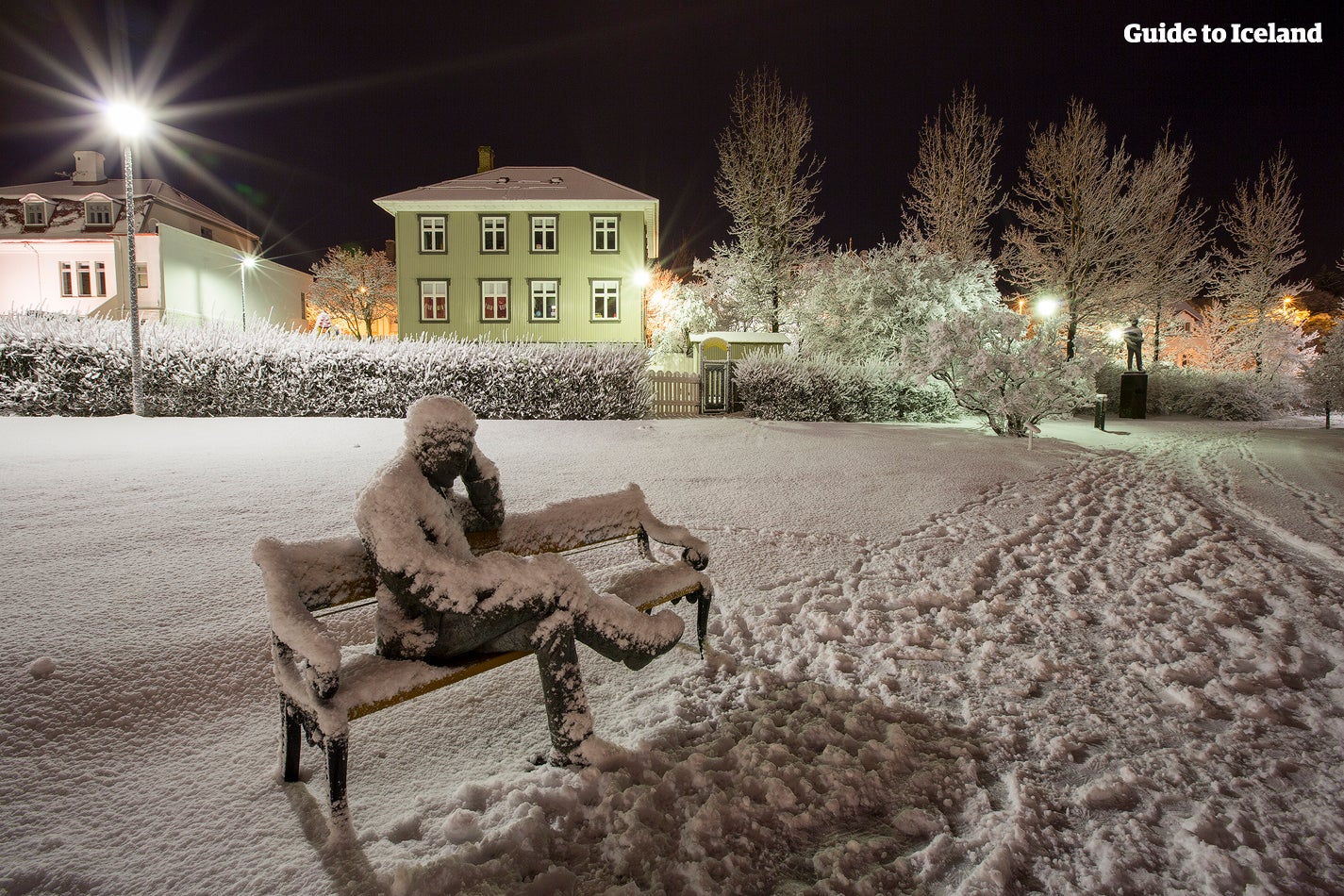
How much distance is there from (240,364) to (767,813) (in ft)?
47.6

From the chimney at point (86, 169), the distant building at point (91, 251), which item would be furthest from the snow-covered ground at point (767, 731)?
the chimney at point (86, 169)

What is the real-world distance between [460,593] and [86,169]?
4882cm

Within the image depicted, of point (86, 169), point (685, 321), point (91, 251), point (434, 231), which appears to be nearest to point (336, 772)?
point (434, 231)

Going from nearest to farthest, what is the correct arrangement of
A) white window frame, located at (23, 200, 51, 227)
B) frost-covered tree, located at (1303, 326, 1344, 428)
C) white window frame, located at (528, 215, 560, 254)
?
frost-covered tree, located at (1303, 326, 1344, 428) → white window frame, located at (528, 215, 560, 254) → white window frame, located at (23, 200, 51, 227)

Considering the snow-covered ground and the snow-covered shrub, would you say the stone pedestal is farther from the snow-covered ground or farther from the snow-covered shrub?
the snow-covered ground

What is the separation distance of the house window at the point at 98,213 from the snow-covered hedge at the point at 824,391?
3584 centimetres

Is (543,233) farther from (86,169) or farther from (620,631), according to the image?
(86,169)

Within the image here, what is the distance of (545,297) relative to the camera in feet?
92.0

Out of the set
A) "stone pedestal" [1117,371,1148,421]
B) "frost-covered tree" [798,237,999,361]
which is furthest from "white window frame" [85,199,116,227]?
"stone pedestal" [1117,371,1148,421]

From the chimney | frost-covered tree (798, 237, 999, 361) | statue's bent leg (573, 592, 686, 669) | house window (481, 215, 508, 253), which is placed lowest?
statue's bent leg (573, 592, 686, 669)

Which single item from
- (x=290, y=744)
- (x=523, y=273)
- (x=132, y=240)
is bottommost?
(x=290, y=744)

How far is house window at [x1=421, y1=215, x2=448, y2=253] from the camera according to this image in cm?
2772

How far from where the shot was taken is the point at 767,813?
83.4 inches

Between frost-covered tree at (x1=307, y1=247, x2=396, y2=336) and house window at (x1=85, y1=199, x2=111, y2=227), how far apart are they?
1753 cm
